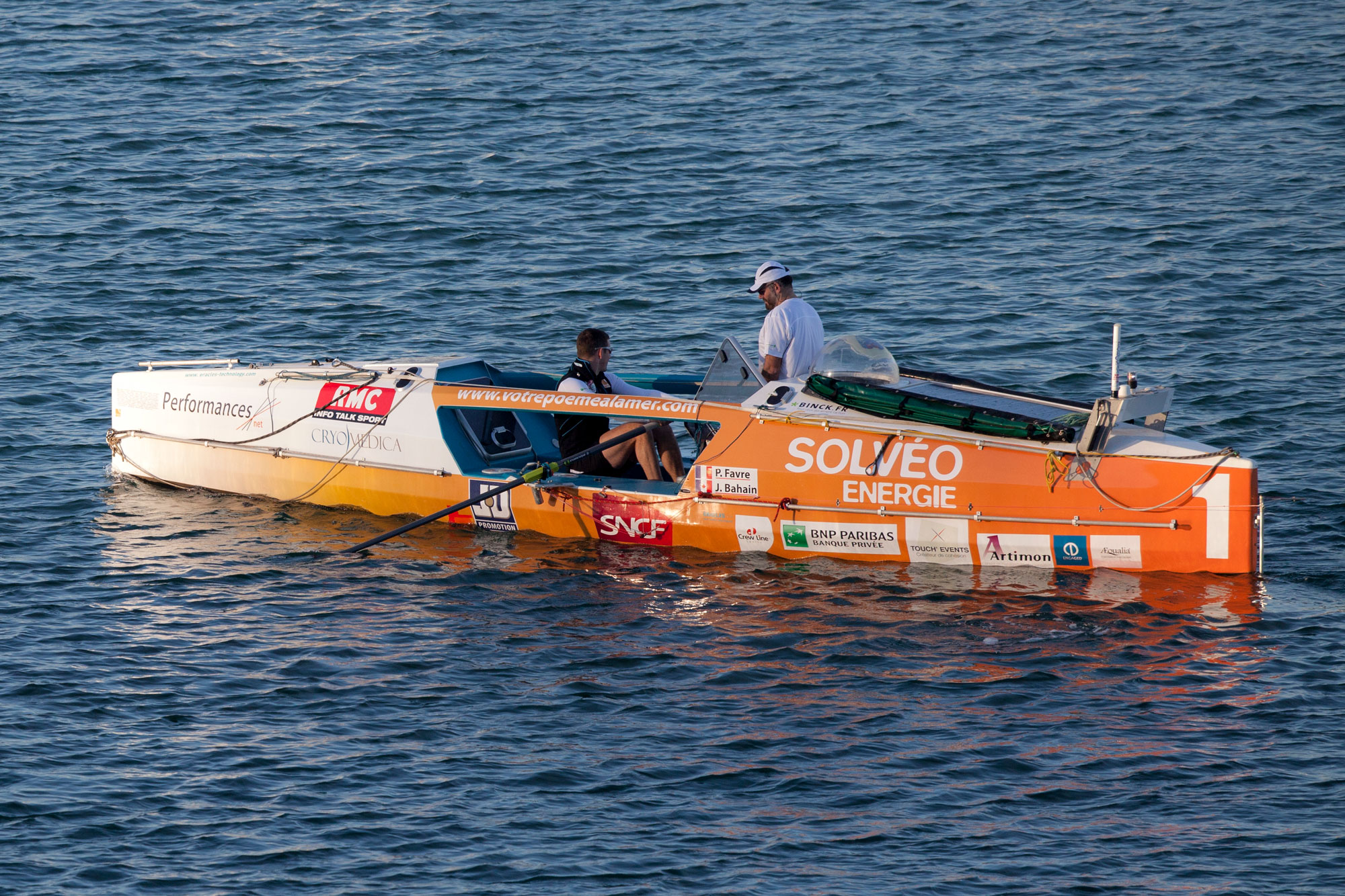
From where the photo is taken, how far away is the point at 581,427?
12141 mm

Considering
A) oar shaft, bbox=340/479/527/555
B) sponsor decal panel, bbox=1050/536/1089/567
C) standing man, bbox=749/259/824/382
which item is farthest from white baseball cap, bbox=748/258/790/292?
sponsor decal panel, bbox=1050/536/1089/567

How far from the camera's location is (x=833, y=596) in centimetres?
1055

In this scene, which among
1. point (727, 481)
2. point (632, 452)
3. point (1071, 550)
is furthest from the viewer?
point (632, 452)

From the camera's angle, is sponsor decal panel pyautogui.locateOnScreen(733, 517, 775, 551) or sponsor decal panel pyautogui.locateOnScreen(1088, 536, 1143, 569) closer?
sponsor decal panel pyautogui.locateOnScreen(1088, 536, 1143, 569)

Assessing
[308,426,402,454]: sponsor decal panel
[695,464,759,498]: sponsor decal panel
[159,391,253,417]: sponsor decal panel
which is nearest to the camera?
[695,464,759,498]: sponsor decal panel

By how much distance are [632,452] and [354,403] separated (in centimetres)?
250

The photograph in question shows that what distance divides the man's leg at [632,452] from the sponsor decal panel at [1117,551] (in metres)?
3.47

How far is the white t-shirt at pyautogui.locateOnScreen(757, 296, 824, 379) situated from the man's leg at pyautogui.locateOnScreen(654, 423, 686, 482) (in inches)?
38.5

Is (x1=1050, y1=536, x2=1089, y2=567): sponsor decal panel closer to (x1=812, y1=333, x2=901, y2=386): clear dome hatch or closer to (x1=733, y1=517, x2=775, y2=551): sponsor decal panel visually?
(x1=812, y1=333, x2=901, y2=386): clear dome hatch

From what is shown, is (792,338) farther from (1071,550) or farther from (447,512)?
(447,512)

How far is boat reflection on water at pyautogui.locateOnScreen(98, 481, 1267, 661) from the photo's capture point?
9891 mm

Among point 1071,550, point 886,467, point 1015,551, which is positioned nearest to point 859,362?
point 886,467

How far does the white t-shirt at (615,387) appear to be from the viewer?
11.8 m

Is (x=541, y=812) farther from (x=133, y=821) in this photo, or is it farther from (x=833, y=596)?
(x=833, y=596)
